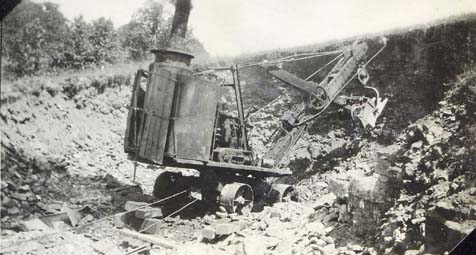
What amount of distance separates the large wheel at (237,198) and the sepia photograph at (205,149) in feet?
0.08

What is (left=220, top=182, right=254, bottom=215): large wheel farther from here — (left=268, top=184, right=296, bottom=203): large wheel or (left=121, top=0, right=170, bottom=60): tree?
(left=121, top=0, right=170, bottom=60): tree

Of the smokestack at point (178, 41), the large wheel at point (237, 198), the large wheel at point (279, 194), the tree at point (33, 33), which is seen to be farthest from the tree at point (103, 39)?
the large wheel at point (279, 194)

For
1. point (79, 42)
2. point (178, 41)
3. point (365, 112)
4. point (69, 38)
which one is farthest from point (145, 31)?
point (365, 112)

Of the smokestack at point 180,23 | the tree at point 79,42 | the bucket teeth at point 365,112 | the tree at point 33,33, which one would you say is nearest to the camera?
the tree at point 33,33

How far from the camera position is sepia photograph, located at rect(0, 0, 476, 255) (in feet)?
14.5

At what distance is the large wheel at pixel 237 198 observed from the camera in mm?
6422

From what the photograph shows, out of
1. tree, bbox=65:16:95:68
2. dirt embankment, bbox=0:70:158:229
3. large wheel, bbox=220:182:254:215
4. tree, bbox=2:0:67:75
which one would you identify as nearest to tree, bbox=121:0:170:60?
tree, bbox=65:16:95:68

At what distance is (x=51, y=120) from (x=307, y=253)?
532cm

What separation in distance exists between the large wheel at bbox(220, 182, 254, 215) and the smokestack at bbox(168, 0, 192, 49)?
2463 millimetres

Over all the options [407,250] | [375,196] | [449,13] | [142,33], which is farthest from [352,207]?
[142,33]

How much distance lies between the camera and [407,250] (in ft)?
14.4

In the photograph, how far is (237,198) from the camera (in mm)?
6672

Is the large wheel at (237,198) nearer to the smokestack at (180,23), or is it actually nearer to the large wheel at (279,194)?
the large wheel at (279,194)

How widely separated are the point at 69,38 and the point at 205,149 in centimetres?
252
